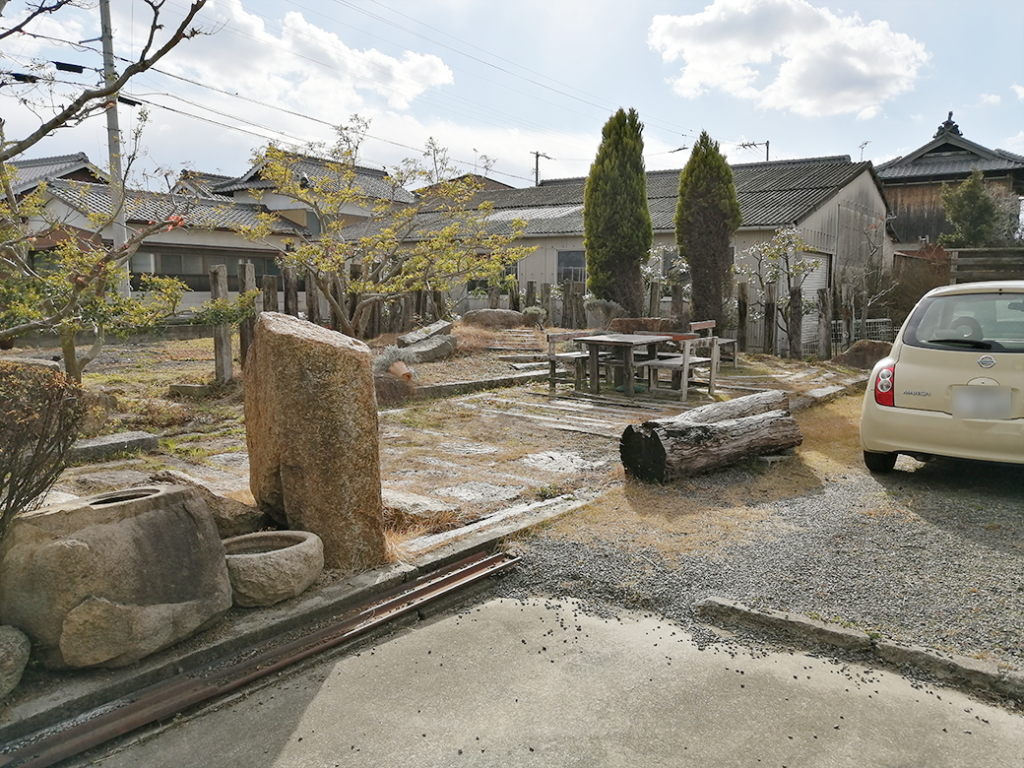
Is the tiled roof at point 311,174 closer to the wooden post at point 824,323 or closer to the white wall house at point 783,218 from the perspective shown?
the white wall house at point 783,218

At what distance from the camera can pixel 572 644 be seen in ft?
10.7

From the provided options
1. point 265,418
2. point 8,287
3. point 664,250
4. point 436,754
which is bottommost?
point 436,754

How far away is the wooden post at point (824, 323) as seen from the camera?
14.2 metres

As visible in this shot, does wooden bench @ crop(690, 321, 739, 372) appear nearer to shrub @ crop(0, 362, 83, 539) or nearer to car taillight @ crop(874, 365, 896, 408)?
car taillight @ crop(874, 365, 896, 408)

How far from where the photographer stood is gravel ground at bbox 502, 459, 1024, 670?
331 cm

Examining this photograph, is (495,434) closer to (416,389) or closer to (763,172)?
(416,389)

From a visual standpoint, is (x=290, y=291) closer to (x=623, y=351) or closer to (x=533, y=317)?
(x=623, y=351)

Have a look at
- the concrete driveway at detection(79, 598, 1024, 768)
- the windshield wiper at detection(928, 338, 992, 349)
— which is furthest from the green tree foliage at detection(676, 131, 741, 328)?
the concrete driveway at detection(79, 598, 1024, 768)

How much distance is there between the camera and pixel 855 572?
3.87 meters

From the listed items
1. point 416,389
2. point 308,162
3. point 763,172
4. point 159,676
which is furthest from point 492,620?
point 308,162

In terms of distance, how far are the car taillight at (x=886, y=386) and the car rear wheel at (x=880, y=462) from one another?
502 millimetres

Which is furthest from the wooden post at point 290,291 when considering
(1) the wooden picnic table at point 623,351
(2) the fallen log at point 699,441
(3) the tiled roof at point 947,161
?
(3) the tiled roof at point 947,161

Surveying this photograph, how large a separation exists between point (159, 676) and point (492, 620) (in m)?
1.39

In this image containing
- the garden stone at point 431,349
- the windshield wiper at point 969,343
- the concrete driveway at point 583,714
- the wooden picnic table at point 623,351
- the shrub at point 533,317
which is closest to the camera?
the concrete driveway at point 583,714
